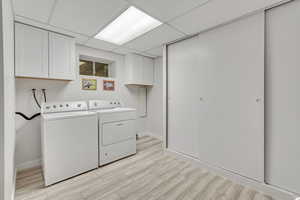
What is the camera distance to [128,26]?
80.5 inches

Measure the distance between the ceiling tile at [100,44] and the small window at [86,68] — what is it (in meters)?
0.43

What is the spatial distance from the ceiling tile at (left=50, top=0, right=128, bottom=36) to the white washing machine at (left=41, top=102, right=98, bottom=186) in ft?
Answer: 4.40

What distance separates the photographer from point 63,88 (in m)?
2.51

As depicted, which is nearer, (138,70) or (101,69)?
(101,69)

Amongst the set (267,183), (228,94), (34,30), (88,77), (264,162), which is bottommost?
(267,183)

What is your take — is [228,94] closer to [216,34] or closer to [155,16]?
[216,34]

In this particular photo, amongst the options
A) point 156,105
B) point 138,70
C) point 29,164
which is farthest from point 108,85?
point 29,164

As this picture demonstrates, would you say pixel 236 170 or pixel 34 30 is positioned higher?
pixel 34 30

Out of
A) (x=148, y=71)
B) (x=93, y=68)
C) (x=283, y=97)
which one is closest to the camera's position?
(x=283, y=97)

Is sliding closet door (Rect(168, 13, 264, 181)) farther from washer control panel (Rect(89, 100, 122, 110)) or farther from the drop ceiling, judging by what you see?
washer control panel (Rect(89, 100, 122, 110))

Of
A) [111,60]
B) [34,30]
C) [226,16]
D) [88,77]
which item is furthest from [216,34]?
[34,30]

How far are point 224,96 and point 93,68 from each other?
282 cm

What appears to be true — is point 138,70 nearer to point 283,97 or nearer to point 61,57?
point 61,57

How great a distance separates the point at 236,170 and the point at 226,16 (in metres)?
2.13
